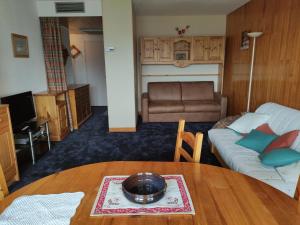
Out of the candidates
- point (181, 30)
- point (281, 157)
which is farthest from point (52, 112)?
point (181, 30)

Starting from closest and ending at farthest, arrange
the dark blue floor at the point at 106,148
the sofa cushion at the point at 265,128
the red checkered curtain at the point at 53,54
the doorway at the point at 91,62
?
the sofa cushion at the point at 265,128, the dark blue floor at the point at 106,148, the red checkered curtain at the point at 53,54, the doorway at the point at 91,62

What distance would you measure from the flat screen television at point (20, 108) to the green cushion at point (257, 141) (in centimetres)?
288

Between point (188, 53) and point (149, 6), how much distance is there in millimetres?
1426

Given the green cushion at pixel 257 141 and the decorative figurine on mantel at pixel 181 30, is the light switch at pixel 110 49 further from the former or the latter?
the green cushion at pixel 257 141

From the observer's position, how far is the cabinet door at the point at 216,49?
5094mm

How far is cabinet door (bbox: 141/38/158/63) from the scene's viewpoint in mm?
5090

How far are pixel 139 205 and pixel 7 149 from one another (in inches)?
84.1

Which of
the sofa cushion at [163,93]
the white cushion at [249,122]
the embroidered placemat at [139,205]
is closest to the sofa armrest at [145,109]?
the sofa cushion at [163,93]

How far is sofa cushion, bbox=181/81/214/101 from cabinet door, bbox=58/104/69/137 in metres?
2.71

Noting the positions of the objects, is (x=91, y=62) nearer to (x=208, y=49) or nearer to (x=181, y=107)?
(x=181, y=107)

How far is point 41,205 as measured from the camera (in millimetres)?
994

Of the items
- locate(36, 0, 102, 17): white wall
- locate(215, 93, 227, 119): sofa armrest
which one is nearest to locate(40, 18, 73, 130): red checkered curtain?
locate(36, 0, 102, 17): white wall

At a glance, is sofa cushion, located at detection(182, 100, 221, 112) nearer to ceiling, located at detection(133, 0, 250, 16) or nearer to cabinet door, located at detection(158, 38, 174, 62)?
cabinet door, located at detection(158, 38, 174, 62)

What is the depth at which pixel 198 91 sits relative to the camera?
5.40 m
